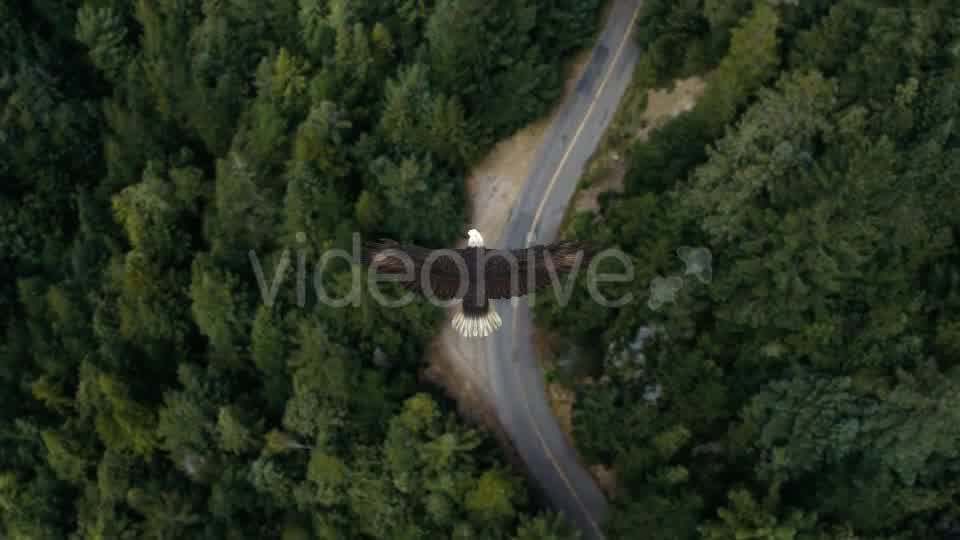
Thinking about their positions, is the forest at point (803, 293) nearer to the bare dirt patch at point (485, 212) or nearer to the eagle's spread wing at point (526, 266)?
the eagle's spread wing at point (526, 266)

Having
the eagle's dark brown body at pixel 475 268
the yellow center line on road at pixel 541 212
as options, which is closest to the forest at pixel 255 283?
the yellow center line on road at pixel 541 212

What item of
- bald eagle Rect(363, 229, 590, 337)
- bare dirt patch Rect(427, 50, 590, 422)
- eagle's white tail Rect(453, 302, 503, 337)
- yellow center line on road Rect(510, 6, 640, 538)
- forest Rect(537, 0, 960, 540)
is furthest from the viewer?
bare dirt patch Rect(427, 50, 590, 422)

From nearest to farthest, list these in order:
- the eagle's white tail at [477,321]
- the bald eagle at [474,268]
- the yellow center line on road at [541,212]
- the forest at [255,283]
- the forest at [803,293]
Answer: the bald eagle at [474,268] → the forest at [803,293] → the eagle's white tail at [477,321] → the forest at [255,283] → the yellow center line on road at [541,212]

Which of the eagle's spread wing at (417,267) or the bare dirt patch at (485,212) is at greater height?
the eagle's spread wing at (417,267)

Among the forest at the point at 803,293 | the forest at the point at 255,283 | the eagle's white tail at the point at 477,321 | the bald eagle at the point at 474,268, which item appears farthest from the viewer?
the forest at the point at 255,283

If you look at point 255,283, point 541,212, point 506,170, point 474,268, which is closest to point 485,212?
point 506,170

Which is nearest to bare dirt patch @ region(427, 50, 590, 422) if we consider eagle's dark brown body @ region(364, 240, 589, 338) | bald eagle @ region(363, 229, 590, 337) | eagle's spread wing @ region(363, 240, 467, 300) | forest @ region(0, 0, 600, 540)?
forest @ region(0, 0, 600, 540)

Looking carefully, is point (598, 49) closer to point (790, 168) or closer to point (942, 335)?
point (790, 168)

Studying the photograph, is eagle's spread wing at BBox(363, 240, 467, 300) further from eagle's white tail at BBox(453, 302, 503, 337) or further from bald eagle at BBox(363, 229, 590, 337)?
eagle's white tail at BBox(453, 302, 503, 337)
